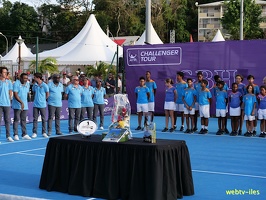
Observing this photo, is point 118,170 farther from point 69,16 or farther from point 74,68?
point 69,16

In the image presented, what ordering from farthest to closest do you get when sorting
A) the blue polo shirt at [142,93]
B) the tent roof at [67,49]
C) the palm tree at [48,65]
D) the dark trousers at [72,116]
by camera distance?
1. the tent roof at [67,49]
2. the palm tree at [48,65]
3. the blue polo shirt at [142,93]
4. the dark trousers at [72,116]

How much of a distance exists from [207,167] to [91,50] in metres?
20.4

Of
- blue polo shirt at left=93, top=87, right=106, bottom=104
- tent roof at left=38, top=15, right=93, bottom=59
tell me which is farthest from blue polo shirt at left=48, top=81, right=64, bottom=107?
tent roof at left=38, top=15, right=93, bottom=59

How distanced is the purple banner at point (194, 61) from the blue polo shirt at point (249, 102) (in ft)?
14.6

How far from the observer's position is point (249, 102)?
1367 centimetres

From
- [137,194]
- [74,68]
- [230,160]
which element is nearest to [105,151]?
[137,194]

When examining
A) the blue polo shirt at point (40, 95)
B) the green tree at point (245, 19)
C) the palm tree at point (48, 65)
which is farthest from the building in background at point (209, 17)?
the blue polo shirt at point (40, 95)

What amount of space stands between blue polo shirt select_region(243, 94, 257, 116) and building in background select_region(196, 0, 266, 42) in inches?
2434

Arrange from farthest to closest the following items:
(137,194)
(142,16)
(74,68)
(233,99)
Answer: (142,16) → (74,68) → (233,99) → (137,194)

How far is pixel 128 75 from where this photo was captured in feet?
67.7

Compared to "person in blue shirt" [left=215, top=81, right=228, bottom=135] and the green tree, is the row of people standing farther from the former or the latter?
the green tree

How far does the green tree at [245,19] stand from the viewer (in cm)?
5381

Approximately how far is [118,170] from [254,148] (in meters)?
6.24

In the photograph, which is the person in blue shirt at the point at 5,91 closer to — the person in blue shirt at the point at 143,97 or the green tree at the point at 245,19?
the person in blue shirt at the point at 143,97
